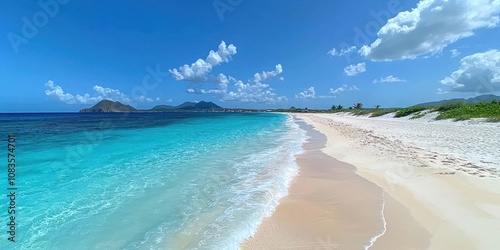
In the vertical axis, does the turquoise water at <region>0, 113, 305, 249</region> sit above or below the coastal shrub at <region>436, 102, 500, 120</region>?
below

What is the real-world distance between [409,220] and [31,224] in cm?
845

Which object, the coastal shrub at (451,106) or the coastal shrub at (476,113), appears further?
the coastal shrub at (451,106)

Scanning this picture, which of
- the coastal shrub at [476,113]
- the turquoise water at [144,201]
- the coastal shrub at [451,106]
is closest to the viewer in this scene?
the turquoise water at [144,201]

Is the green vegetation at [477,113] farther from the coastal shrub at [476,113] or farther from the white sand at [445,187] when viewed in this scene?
the white sand at [445,187]

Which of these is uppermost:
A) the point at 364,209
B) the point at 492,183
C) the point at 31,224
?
the point at 492,183

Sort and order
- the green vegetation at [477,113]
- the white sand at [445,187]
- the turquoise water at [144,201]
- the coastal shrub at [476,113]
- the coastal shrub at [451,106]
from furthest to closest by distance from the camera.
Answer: the coastal shrub at [451,106] → the coastal shrub at [476,113] → the green vegetation at [477,113] → the turquoise water at [144,201] → the white sand at [445,187]

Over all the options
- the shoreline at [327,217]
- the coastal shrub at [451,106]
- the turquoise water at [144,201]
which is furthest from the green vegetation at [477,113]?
the turquoise water at [144,201]

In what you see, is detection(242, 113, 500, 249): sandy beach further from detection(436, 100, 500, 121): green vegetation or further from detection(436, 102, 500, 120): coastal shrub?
detection(436, 102, 500, 120): coastal shrub

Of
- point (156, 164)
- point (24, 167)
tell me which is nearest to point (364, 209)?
point (156, 164)

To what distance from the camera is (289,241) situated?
419cm

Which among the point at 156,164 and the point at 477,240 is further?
the point at 156,164

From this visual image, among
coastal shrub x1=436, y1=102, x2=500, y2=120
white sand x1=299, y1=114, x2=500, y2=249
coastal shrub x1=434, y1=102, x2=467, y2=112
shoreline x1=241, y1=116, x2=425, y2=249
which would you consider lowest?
shoreline x1=241, y1=116, x2=425, y2=249

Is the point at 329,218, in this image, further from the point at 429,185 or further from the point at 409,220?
the point at 429,185

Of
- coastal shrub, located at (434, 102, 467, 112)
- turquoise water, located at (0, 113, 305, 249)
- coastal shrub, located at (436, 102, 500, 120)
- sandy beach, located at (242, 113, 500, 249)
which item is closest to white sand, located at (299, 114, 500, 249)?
sandy beach, located at (242, 113, 500, 249)
